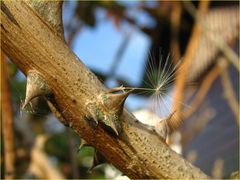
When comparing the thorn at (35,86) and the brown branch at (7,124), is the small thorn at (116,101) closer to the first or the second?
the thorn at (35,86)

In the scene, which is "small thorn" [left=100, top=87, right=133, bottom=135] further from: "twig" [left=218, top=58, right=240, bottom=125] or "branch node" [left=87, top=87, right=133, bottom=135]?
"twig" [left=218, top=58, right=240, bottom=125]

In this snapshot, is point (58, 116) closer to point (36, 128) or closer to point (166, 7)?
point (36, 128)

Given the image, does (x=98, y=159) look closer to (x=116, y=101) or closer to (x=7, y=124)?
(x=116, y=101)

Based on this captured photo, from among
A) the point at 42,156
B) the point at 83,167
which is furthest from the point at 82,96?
the point at 83,167

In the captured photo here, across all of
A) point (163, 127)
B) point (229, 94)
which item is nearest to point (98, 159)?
point (163, 127)

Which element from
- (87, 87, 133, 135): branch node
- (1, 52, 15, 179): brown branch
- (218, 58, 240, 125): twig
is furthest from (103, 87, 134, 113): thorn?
(218, 58, 240, 125): twig

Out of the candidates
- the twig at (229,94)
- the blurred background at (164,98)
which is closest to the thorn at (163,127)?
the blurred background at (164,98)

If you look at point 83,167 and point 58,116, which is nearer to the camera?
point 58,116
